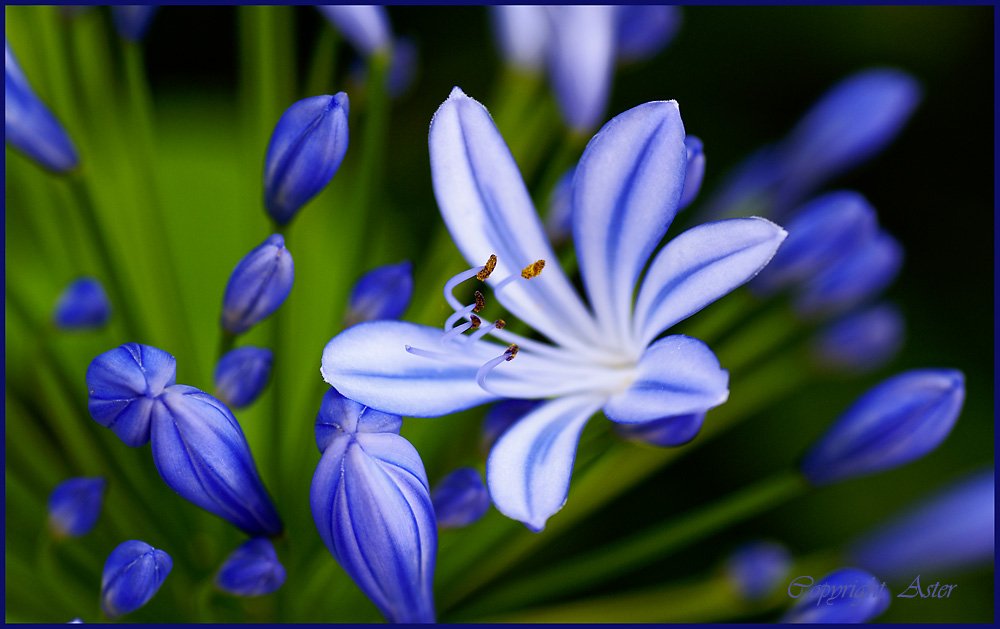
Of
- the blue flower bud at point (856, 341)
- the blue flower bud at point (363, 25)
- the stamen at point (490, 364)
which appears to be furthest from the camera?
the blue flower bud at point (856, 341)

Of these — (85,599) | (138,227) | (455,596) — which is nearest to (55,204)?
(138,227)

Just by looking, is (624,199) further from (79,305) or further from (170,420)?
(79,305)

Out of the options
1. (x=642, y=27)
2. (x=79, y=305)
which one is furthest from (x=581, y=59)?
(x=79, y=305)

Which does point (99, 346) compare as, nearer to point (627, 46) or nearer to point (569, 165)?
point (569, 165)

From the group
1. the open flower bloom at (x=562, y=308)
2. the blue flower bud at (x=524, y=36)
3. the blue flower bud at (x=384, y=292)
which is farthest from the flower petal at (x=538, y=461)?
the blue flower bud at (x=524, y=36)

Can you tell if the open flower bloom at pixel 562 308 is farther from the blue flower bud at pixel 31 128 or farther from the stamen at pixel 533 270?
the blue flower bud at pixel 31 128
